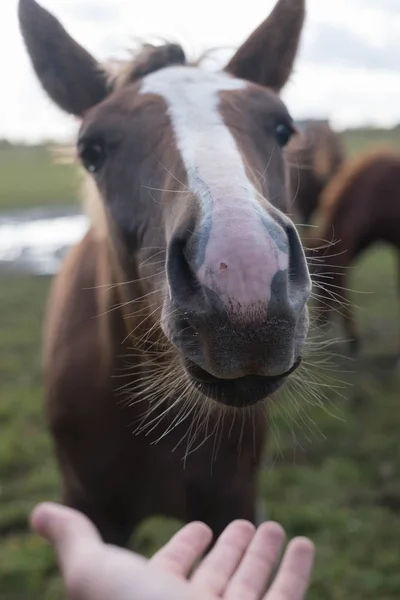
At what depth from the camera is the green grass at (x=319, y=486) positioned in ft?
11.1

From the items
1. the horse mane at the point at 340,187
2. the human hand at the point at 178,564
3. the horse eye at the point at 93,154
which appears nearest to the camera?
the human hand at the point at 178,564

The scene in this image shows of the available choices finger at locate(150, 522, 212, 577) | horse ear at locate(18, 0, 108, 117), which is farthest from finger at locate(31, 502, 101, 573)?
horse ear at locate(18, 0, 108, 117)

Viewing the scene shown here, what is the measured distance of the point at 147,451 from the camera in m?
2.51

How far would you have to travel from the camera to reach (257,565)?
161 cm

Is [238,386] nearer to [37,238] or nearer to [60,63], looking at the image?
[60,63]

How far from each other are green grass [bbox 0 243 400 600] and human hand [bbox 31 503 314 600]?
0.71m

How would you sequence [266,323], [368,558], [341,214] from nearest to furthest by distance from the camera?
[266,323] < [368,558] < [341,214]

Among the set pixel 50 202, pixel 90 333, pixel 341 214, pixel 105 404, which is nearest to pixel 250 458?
pixel 105 404

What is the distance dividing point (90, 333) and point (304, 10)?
5.49 ft

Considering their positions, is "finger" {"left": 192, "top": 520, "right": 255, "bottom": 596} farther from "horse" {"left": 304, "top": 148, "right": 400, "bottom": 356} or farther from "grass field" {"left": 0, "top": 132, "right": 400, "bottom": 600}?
"horse" {"left": 304, "top": 148, "right": 400, "bottom": 356}

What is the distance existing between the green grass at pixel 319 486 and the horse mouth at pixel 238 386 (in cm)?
84

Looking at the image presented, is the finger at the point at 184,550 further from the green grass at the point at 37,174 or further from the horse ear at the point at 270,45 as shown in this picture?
the green grass at the point at 37,174

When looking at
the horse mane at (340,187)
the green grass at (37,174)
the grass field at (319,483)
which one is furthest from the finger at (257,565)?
the green grass at (37,174)

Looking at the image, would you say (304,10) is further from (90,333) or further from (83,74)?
(90,333)
